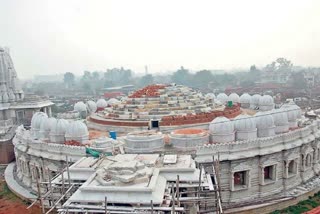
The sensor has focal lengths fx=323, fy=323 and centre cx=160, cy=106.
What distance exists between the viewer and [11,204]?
23.5m

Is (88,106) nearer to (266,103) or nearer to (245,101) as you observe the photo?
(245,101)

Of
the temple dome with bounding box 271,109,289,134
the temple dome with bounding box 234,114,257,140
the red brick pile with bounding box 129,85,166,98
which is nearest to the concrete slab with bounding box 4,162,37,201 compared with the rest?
the red brick pile with bounding box 129,85,166,98

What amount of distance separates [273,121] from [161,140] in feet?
28.0

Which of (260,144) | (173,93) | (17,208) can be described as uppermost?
(173,93)

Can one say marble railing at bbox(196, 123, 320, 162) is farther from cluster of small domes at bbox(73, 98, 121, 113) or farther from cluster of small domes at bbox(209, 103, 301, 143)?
cluster of small domes at bbox(73, 98, 121, 113)

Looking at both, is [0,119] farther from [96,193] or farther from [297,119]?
[297,119]

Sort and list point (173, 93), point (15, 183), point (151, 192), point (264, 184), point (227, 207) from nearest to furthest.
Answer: point (151, 192) < point (227, 207) < point (264, 184) < point (15, 183) < point (173, 93)

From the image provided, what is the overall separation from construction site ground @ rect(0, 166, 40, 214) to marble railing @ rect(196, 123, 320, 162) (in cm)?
1197

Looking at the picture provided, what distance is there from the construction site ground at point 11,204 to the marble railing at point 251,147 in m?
12.0

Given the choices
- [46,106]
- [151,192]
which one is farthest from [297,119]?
[46,106]

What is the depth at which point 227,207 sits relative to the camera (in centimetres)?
2003

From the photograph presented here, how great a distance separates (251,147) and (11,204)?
17472 mm

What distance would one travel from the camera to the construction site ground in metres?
22.0

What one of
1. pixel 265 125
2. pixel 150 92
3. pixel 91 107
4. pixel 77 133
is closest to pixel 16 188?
pixel 77 133
